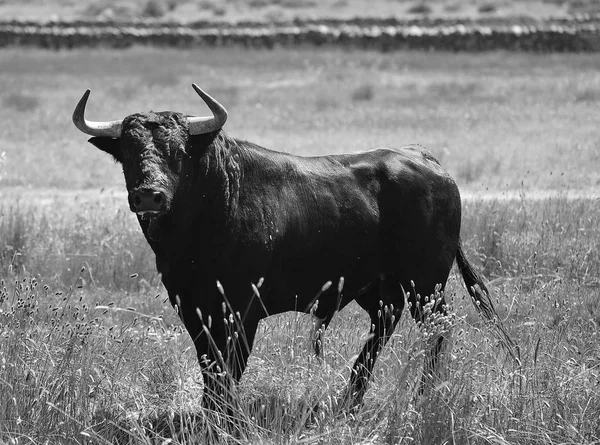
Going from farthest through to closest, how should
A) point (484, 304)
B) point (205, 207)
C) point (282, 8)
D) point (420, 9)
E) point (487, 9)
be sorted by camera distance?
1. point (282, 8)
2. point (420, 9)
3. point (487, 9)
4. point (484, 304)
5. point (205, 207)

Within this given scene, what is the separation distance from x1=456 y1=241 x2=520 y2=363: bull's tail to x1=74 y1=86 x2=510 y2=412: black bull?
0.6 inches

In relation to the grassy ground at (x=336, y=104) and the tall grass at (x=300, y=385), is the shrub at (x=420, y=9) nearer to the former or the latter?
the grassy ground at (x=336, y=104)

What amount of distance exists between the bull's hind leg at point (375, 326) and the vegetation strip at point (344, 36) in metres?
23.5

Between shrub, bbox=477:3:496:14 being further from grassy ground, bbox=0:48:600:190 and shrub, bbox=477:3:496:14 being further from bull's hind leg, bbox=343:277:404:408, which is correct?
bull's hind leg, bbox=343:277:404:408

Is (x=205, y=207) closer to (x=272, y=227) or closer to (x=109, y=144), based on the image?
(x=272, y=227)

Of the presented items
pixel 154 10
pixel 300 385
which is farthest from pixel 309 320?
pixel 154 10

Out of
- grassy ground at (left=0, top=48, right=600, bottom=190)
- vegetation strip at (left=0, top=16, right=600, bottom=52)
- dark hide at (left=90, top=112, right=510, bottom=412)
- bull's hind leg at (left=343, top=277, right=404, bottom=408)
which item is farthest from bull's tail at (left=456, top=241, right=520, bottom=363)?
vegetation strip at (left=0, top=16, right=600, bottom=52)

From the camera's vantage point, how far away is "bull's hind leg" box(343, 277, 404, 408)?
6570 millimetres

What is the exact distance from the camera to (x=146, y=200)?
Answer: 5836 mm

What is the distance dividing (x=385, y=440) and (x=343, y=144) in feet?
38.1

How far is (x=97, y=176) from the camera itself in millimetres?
15555

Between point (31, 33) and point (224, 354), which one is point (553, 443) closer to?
point (224, 354)

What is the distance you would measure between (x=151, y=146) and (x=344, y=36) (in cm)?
2549

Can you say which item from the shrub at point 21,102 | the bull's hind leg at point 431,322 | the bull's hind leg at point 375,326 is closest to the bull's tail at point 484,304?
the bull's hind leg at point 431,322
